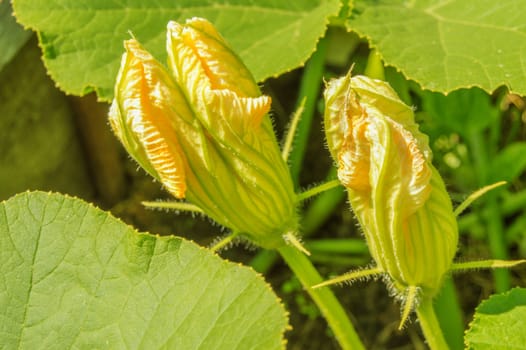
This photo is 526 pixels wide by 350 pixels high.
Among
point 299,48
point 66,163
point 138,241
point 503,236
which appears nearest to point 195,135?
point 138,241

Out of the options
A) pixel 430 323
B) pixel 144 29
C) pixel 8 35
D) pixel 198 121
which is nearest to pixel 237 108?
pixel 198 121

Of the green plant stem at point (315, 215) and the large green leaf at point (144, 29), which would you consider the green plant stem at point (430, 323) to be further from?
the green plant stem at point (315, 215)

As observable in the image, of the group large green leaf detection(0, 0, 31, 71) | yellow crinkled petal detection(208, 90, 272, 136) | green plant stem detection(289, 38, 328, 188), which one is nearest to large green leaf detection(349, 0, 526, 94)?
yellow crinkled petal detection(208, 90, 272, 136)

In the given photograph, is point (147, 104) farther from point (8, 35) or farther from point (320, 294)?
point (8, 35)

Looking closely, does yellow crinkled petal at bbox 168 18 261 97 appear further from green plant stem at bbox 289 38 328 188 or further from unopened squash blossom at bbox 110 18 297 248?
green plant stem at bbox 289 38 328 188

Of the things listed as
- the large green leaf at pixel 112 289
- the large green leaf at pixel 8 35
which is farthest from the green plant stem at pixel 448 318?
the large green leaf at pixel 8 35

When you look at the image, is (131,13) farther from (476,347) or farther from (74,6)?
(476,347)
